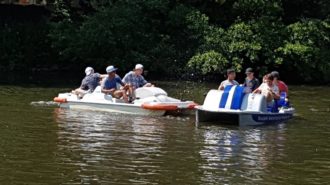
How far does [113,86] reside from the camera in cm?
1969

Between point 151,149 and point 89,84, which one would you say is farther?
point 89,84

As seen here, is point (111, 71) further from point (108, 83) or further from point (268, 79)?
point (268, 79)

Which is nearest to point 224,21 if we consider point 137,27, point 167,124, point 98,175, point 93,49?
point 137,27

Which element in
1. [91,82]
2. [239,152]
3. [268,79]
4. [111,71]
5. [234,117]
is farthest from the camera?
[91,82]

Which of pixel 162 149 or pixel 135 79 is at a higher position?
pixel 135 79

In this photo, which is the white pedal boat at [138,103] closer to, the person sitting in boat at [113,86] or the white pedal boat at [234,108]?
the person sitting in boat at [113,86]

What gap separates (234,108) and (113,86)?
4006mm

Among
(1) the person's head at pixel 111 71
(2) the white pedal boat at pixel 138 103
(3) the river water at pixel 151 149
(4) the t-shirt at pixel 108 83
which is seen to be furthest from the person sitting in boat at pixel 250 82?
(1) the person's head at pixel 111 71

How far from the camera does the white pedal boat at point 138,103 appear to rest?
18.7 m

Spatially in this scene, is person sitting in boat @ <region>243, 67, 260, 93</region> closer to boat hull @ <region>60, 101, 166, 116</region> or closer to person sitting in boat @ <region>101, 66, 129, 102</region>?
boat hull @ <region>60, 101, 166, 116</region>

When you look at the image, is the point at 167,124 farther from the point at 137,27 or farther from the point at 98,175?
the point at 137,27

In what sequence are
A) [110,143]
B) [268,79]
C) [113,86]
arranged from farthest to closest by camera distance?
[113,86] → [268,79] → [110,143]

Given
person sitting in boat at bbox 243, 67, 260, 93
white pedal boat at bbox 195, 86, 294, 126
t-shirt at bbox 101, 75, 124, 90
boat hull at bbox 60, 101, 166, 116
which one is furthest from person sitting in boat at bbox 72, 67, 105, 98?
person sitting in boat at bbox 243, 67, 260, 93

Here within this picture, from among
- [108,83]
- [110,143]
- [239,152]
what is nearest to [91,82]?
[108,83]
